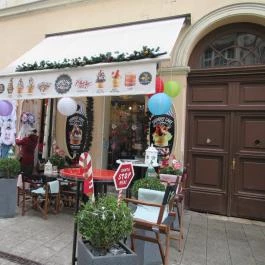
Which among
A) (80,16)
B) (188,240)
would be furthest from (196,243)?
(80,16)

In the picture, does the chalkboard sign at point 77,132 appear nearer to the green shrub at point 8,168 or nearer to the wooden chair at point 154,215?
the green shrub at point 8,168

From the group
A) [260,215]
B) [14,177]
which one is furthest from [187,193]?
[14,177]

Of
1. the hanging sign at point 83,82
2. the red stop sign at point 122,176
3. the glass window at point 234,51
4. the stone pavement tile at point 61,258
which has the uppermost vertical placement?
the glass window at point 234,51

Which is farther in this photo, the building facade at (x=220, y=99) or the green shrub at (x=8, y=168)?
the building facade at (x=220, y=99)

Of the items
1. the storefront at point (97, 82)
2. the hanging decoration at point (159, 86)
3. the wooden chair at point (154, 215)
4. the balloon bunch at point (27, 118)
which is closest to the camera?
the wooden chair at point (154, 215)

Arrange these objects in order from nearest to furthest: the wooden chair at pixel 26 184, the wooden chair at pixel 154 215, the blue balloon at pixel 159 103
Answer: the wooden chair at pixel 154 215
the blue balloon at pixel 159 103
the wooden chair at pixel 26 184

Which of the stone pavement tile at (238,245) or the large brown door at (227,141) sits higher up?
the large brown door at (227,141)

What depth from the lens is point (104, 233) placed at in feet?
9.48

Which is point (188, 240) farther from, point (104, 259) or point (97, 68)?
point (97, 68)

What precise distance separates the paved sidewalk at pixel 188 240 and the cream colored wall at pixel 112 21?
181 cm

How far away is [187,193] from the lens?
7.00m

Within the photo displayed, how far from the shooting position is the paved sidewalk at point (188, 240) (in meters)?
4.43

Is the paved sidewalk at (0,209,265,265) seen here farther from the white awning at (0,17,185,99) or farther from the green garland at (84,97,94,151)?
the white awning at (0,17,185,99)

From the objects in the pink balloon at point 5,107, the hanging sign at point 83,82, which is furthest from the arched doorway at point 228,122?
the pink balloon at point 5,107
